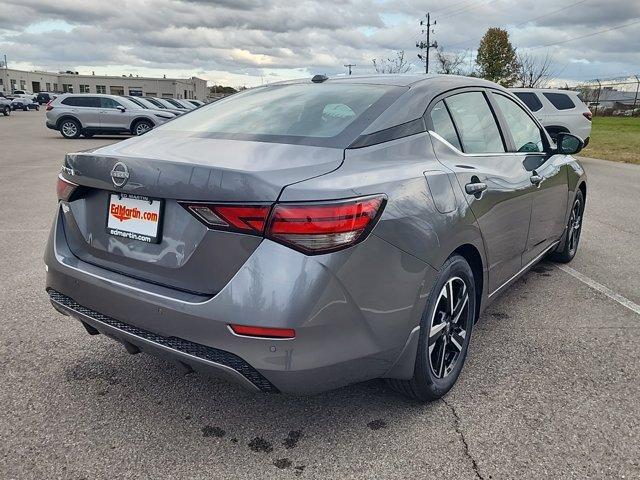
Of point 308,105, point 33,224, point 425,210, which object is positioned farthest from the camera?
point 33,224

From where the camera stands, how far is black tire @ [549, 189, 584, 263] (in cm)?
502

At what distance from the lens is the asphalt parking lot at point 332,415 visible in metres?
2.29

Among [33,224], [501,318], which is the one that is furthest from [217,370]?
[33,224]

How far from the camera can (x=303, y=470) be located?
7.41 ft

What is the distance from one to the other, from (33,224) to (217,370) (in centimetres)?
539

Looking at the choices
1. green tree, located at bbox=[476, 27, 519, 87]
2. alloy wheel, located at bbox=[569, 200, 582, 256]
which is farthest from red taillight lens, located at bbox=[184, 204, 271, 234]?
green tree, located at bbox=[476, 27, 519, 87]

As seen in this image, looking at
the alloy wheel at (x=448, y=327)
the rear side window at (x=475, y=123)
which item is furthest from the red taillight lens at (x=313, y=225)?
the rear side window at (x=475, y=123)

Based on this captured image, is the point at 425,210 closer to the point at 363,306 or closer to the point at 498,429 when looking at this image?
the point at 363,306

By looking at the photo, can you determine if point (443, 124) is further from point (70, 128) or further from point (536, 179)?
point (70, 128)

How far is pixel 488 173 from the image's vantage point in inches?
121

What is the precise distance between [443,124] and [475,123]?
0.47m

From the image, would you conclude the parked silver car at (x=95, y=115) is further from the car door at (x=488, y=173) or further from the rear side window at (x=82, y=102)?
the car door at (x=488, y=173)

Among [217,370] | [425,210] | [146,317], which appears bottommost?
[217,370]

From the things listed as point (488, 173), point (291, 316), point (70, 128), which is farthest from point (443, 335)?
point (70, 128)
